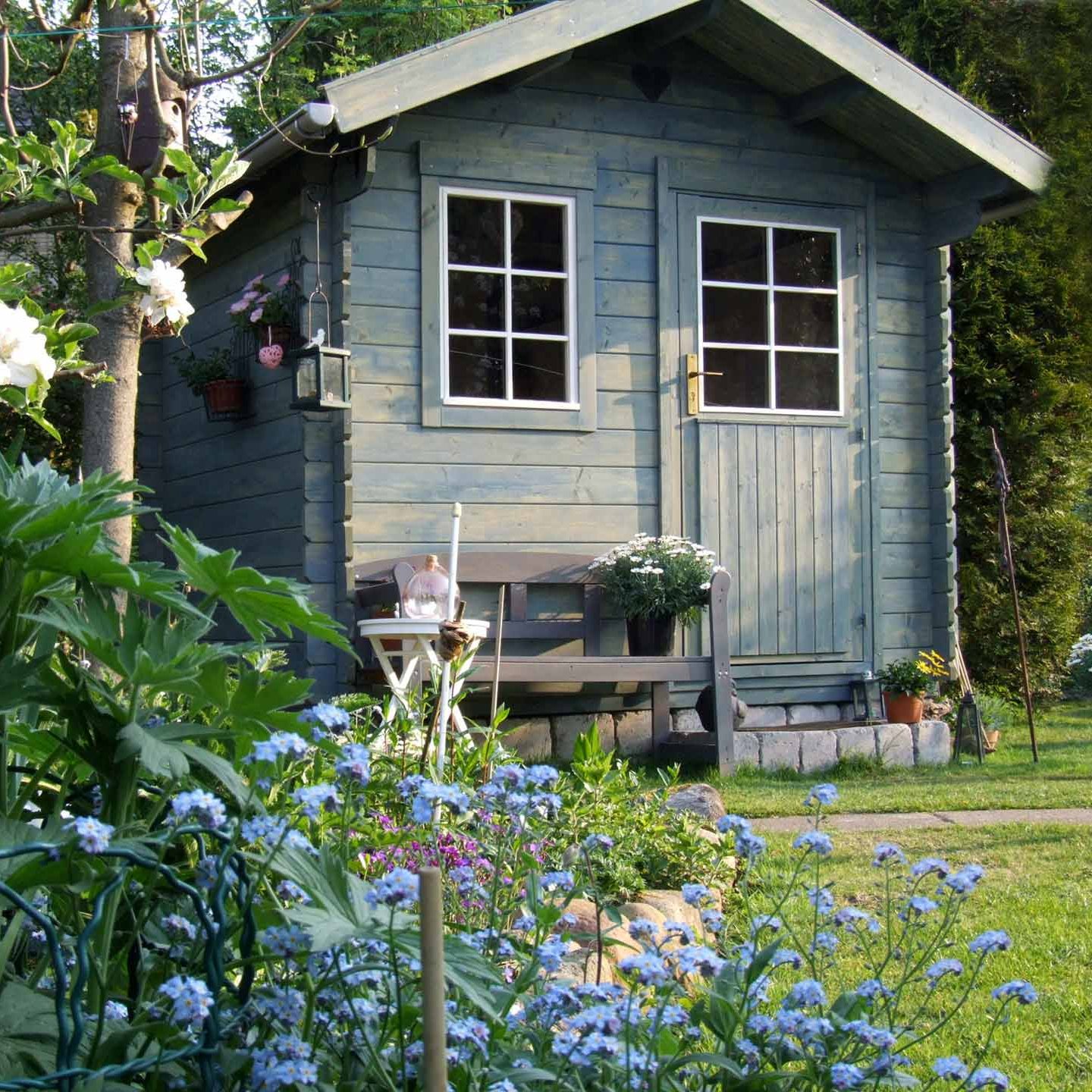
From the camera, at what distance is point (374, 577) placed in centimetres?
687

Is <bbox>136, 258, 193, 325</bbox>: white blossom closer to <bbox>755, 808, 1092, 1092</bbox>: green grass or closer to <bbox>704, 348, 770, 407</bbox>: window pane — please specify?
<bbox>755, 808, 1092, 1092</bbox>: green grass

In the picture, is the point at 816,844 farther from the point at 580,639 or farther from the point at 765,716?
the point at 765,716

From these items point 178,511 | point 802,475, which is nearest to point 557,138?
point 802,475

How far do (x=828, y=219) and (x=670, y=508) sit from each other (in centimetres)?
201

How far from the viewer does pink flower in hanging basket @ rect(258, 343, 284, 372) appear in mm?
6977

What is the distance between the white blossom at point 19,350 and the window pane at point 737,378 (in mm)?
6007

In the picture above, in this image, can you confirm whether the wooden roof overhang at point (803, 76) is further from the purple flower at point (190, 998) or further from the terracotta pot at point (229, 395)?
the purple flower at point (190, 998)

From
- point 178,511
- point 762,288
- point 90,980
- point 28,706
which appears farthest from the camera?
point 178,511

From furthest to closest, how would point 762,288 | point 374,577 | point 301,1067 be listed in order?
point 762,288 < point 374,577 < point 301,1067

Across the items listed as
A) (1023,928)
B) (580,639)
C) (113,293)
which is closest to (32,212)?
(113,293)

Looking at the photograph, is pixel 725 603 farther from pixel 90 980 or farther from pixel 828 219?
pixel 90 980

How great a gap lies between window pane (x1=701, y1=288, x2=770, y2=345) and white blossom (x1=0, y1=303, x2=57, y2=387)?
19.9 ft

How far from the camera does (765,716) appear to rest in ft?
26.1

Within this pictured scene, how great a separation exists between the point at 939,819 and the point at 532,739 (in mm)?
2430
